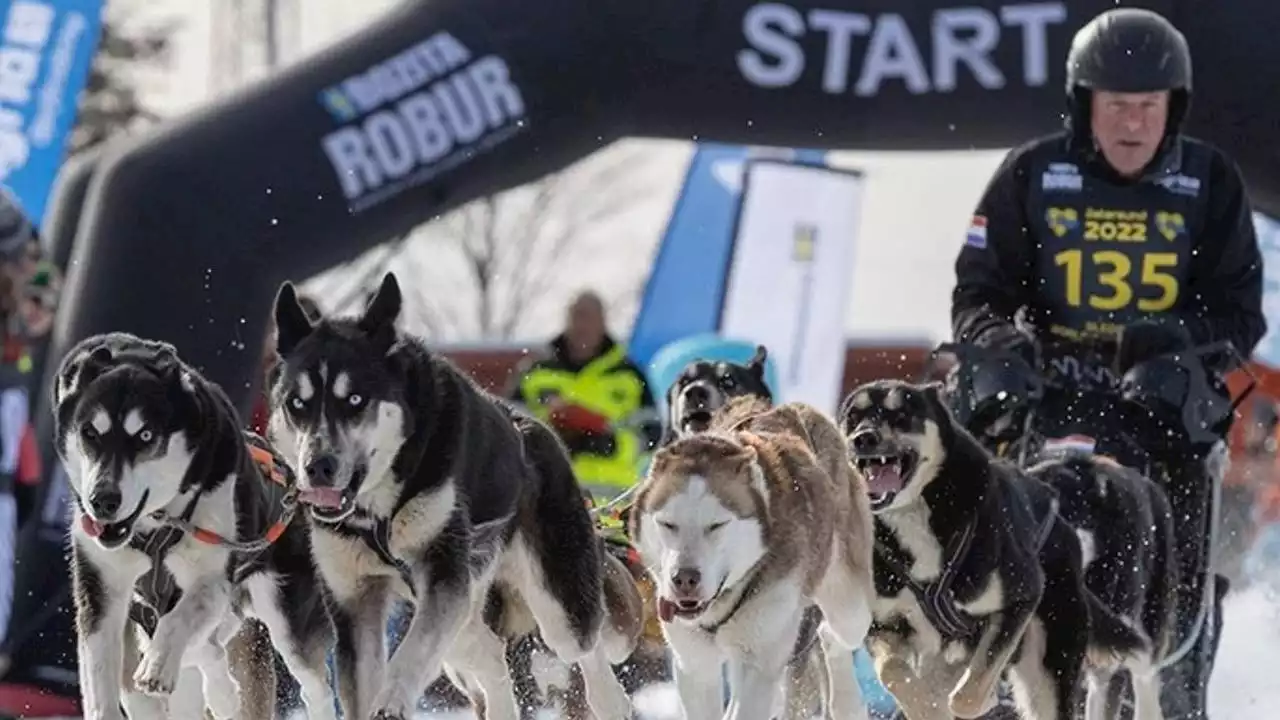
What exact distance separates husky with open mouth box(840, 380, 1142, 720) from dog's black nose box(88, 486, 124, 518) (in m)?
1.72

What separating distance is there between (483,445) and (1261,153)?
5.15 meters

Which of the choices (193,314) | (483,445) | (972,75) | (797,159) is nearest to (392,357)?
(483,445)

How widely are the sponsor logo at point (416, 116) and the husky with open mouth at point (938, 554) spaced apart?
420cm

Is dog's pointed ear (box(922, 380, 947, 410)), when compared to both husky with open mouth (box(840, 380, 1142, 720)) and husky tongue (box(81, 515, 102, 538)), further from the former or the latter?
husky tongue (box(81, 515, 102, 538))

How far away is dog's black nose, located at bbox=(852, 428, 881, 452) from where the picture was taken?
5.80 meters

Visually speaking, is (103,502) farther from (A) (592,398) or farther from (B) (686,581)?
(A) (592,398)

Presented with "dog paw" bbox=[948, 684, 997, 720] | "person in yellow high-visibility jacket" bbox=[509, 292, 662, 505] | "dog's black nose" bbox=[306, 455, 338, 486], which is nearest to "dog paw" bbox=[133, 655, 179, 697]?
"dog's black nose" bbox=[306, 455, 338, 486]

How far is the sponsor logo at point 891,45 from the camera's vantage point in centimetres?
996

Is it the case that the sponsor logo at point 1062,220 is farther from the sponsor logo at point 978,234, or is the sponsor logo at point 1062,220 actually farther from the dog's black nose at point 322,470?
the dog's black nose at point 322,470

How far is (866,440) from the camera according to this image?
19.2 ft

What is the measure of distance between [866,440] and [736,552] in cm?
71

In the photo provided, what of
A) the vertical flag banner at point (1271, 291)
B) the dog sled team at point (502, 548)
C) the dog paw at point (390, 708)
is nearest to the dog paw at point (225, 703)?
the dog sled team at point (502, 548)

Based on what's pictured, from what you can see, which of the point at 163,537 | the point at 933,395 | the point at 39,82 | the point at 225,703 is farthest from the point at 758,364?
the point at 39,82

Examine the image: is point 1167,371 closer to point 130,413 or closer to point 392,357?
point 392,357
